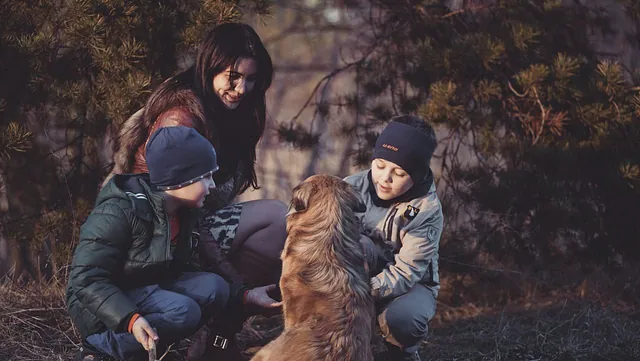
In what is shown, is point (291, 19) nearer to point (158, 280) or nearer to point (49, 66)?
point (49, 66)

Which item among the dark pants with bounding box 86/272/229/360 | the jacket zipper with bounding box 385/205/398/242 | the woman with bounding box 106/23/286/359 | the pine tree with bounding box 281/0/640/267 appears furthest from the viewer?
the pine tree with bounding box 281/0/640/267

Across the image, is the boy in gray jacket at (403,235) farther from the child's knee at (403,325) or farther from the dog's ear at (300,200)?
the dog's ear at (300,200)

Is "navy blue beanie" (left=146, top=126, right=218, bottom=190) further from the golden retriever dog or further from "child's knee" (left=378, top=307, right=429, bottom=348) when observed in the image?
"child's knee" (left=378, top=307, right=429, bottom=348)

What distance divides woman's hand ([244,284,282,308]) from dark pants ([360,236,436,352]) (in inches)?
22.1

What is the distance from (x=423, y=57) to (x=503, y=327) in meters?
2.15

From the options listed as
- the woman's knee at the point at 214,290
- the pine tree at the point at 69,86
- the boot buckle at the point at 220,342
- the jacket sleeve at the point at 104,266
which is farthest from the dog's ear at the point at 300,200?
the pine tree at the point at 69,86

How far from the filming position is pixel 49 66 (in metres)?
5.26

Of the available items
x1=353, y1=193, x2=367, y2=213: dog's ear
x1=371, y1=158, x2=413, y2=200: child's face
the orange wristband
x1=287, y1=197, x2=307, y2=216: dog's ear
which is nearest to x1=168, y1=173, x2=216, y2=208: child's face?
x1=287, y1=197, x2=307, y2=216: dog's ear

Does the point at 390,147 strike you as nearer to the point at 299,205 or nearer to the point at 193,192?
the point at 299,205

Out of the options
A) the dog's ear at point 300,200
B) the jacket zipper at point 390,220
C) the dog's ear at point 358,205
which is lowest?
the jacket zipper at point 390,220

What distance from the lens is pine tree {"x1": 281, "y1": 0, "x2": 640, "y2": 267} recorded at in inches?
239

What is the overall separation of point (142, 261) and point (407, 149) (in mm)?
1543

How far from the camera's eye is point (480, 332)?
5879mm

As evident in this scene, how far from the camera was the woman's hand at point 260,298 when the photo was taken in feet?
14.0
